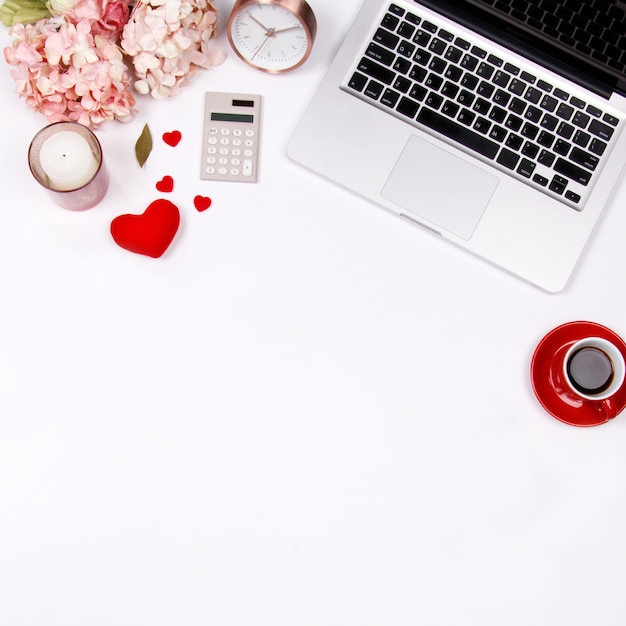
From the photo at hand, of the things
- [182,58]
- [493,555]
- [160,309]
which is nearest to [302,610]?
A: [493,555]

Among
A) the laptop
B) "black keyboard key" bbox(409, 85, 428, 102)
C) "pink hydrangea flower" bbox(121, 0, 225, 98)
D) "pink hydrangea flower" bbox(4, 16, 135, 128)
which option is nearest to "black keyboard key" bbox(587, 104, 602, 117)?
the laptop

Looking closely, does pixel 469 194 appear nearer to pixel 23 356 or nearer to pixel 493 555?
pixel 493 555

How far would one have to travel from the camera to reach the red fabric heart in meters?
0.90

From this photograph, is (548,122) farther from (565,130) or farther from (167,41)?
(167,41)

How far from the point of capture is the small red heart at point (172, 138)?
3.09ft

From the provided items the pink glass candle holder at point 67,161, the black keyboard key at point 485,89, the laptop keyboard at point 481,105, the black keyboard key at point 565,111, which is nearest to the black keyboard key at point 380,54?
the laptop keyboard at point 481,105

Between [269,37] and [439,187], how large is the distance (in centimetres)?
28

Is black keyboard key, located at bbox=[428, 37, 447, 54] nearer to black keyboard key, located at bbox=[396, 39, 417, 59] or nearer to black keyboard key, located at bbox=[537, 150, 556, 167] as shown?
black keyboard key, located at bbox=[396, 39, 417, 59]

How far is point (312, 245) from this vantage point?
0.94 meters

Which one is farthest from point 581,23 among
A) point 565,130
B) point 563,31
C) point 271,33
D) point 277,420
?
point 277,420

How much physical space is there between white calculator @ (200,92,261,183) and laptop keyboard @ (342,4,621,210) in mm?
128

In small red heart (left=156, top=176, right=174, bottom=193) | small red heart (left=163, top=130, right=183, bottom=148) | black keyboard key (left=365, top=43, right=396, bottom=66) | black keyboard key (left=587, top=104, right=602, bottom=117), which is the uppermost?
black keyboard key (left=587, top=104, right=602, bottom=117)

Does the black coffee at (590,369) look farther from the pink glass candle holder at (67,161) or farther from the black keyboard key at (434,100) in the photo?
the pink glass candle holder at (67,161)

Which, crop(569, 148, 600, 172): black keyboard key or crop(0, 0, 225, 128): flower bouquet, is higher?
crop(569, 148, 600, 172): black keyboard key
